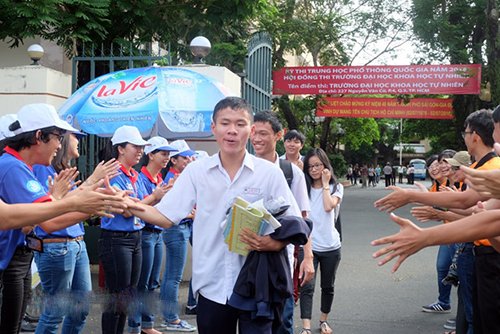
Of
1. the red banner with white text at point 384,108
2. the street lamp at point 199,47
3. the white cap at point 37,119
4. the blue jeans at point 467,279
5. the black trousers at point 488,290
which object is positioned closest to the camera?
the white cap at point 37,119

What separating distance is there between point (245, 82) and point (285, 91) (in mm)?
13560

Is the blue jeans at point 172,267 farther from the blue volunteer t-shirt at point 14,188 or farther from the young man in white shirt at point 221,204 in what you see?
the young man in white shirt at point 221,204

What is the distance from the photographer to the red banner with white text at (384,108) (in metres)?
23.3

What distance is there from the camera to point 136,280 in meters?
5.47

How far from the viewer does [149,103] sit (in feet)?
23.6

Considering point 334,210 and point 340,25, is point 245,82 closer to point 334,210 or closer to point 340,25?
point 334,210

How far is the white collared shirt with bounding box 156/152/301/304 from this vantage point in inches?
138

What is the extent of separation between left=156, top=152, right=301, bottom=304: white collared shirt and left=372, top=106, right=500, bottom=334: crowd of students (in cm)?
84

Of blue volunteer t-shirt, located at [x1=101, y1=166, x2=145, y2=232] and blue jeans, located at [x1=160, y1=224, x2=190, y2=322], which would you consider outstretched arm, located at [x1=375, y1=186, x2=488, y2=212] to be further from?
blue jeans, located at [x1=160, y1=224, x2=190, y2=322]

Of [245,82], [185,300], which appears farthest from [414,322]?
[245,82]

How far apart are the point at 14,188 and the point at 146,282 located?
7.96ft

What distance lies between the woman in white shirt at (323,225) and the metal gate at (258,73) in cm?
300

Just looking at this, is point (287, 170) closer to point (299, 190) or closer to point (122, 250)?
point (299, 190)

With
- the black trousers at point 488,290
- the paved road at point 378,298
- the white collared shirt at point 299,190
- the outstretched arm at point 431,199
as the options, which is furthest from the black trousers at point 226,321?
the paved road at point 378,298
